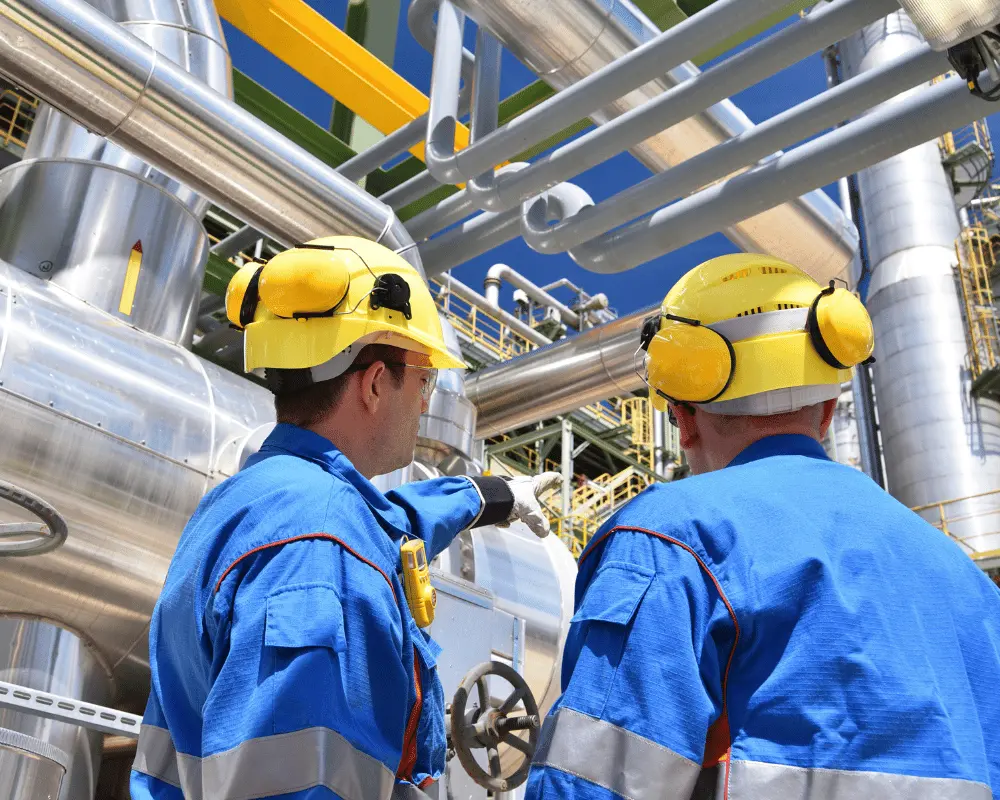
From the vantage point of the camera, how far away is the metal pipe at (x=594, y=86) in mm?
3359

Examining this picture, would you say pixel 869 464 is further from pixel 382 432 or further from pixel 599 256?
pixel 382 432

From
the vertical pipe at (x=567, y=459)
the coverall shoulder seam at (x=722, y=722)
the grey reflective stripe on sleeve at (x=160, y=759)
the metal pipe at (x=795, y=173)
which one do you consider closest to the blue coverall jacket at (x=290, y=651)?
the grey reflective stripe on sleeve at (x=160, y=759)

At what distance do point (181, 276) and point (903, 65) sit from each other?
2.51m

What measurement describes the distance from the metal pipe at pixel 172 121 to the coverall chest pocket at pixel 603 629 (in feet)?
8.45

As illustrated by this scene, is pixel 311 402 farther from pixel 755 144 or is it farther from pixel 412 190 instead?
pixel 412 190

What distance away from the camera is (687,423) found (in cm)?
163

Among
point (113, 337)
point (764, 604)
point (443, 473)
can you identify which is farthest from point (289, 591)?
point (443, 473)

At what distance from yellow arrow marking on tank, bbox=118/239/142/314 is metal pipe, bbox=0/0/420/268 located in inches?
11.3

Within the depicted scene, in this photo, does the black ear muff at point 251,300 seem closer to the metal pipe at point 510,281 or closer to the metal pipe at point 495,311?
the metal pipe at point 495,311

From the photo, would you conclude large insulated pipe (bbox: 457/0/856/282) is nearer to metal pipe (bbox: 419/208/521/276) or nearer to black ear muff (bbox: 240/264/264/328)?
metal pipe (bbox: 419/208/521/276)

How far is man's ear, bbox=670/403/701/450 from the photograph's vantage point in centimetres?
162

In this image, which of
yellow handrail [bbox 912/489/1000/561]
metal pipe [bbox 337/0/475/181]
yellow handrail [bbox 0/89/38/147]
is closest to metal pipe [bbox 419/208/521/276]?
metal pipe [bbox 337/0/475/181]

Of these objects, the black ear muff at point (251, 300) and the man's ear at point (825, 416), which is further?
the black ear muff at point (251, 300)

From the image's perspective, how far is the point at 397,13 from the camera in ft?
22.7
